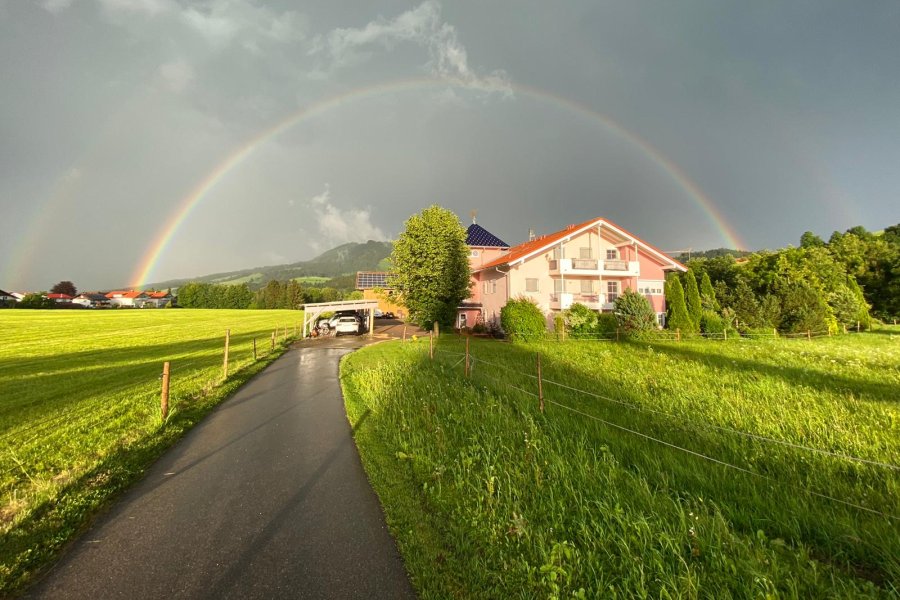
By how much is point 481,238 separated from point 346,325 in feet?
68.2

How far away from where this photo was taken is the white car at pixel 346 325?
32.0 meters

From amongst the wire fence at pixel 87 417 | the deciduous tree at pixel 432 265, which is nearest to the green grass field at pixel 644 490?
the wire fence at pixel 87 417

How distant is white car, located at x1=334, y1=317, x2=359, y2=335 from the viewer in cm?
3203

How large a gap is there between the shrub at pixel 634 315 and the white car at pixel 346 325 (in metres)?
22.0

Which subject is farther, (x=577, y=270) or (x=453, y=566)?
(x=577, y=270)

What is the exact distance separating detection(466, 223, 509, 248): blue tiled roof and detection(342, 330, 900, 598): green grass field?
115ft

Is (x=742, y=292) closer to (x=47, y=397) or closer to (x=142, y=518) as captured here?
(x=142, y=518)

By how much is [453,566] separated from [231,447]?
553 cm

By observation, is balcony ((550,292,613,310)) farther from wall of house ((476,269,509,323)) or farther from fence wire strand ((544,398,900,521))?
fence wire strand ((544,398,900,521))

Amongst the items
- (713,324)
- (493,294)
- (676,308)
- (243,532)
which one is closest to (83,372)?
(243,532)

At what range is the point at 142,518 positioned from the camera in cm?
449

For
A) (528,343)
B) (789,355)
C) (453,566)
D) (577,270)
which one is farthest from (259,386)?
(577,270)

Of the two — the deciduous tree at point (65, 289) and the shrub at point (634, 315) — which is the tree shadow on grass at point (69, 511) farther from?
the deciduous tree at point (65, 289)

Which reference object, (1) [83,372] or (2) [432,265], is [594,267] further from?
(1) [83,372]
